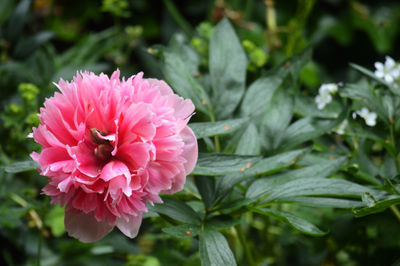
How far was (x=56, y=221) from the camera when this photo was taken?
2.98 feet

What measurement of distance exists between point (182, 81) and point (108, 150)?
226 mm

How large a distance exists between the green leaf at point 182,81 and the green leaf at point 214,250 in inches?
8.1

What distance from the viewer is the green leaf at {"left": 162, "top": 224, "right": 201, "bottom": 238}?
509mm

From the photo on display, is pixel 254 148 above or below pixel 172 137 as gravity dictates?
below

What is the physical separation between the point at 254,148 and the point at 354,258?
1.08 ft

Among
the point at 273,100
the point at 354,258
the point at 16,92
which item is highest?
the point at 273,100

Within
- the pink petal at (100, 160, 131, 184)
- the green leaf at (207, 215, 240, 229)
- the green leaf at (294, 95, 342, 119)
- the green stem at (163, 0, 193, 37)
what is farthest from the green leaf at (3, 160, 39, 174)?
the green stem at (163, 0, 193, 37)

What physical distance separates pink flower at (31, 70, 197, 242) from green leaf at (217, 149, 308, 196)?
0.13m

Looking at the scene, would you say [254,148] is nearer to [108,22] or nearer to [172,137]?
[172,137]

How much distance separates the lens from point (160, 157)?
18.9 inches

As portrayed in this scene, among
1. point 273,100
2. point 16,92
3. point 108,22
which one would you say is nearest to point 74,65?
point 16,92

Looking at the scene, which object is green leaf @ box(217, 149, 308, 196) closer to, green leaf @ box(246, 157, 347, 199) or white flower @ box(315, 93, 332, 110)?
green leaf @ box(246, 157, 347, 199)

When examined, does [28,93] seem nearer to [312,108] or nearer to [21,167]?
[21,167]

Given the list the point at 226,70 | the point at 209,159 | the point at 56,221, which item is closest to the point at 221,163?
the point at 209,159
